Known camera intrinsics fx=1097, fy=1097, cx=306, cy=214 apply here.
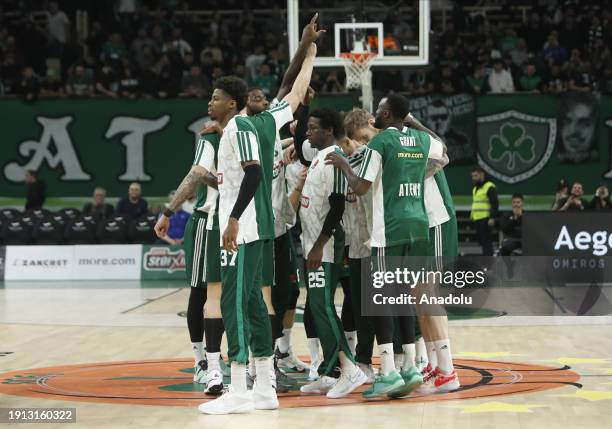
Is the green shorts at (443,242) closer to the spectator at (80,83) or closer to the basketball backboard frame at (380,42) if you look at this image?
the basketball backboard frame at (380,42)

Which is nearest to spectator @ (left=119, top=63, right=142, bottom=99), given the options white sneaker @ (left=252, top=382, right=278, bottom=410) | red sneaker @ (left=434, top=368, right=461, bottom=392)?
red sneaker @ (left=434, top=368, right=461, bottom=392)

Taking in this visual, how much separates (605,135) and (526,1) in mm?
5174

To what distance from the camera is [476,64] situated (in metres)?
23.4

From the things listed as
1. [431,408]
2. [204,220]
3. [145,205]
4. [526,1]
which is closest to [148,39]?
[145,205]

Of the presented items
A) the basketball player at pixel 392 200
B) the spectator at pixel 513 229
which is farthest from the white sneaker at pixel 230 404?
the spectator at pixel 513 229

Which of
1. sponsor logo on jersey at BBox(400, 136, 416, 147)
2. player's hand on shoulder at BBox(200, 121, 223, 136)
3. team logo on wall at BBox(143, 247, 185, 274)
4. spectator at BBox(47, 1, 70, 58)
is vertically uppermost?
spectator at BBox(47, 1, 70, 58)

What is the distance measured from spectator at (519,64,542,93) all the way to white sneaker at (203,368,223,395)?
16.1 meters

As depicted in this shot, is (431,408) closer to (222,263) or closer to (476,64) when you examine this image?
(222,263)

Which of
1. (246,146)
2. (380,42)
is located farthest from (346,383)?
(380,42)

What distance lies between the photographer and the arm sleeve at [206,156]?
8.55 metres

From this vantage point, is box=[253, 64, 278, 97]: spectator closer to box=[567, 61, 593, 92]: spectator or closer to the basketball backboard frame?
the basketball backboard frame

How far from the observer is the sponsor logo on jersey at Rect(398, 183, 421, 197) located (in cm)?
830

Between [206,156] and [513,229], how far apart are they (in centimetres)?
1149

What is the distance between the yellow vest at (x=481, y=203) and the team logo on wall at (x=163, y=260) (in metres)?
5.52
